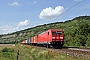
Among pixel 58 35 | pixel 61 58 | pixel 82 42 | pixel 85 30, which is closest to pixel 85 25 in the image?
pixel 85 30

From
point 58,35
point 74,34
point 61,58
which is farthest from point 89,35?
point 61,58

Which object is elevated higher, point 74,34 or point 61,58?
point 74,34

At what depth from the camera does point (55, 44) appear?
4072 cm

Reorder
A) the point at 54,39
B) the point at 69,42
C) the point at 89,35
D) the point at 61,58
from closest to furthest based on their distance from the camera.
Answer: the point at 61,58, the point at 54,39, the point at 89,35, the point at 69,42

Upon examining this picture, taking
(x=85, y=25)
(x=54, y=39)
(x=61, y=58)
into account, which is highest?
(x=85, y=25)

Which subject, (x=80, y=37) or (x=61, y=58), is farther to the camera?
(x=80, y=37)

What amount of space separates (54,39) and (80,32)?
3312cm

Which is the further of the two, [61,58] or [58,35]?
[58,35]

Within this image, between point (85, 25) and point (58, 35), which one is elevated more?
point (85, 25)

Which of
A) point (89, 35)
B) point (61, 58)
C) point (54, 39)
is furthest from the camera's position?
point (89, 35)

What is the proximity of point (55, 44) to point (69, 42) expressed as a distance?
115 feet

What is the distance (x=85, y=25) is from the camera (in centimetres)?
7144

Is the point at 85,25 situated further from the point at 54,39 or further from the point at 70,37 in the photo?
the point at 54,39

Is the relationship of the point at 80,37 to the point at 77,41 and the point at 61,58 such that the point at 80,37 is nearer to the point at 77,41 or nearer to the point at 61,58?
the point at 77,41
